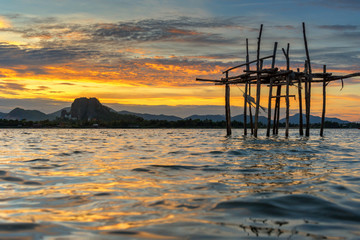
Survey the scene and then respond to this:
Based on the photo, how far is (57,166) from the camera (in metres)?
10.5

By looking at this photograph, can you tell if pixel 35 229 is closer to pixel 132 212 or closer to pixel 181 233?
pixel 132 212

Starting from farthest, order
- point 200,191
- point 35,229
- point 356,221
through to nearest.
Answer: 1. point 200,191
2. point 356,221
3. point 35,229

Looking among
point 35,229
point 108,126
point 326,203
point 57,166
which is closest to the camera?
point 35,229

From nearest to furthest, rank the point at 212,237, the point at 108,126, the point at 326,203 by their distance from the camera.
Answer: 1. the point at 212,237
2. the point at 326,203
3. the point at 108,126

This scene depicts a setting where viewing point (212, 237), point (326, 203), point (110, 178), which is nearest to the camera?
point (212, 237)

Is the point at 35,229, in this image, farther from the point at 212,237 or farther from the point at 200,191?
the point at 200,191

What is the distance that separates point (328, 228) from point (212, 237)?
1546 millimetres

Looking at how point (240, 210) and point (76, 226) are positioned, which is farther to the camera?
point (240, 210)

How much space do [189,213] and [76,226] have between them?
157 cm

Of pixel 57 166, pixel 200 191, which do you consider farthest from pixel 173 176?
pixel 57 166

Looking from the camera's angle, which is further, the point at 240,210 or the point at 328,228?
the point at 240,210

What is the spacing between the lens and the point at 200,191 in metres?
6.37

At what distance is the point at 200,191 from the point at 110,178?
263 cm

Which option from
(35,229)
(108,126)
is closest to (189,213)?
(35,229)
